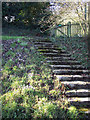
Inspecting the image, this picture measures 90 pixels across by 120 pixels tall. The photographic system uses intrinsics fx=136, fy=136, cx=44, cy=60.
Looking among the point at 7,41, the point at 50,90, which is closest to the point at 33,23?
the point at 7,41

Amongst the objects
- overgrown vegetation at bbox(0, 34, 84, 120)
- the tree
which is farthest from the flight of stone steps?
the tree

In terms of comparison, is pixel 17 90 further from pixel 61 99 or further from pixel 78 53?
pixel 78 53

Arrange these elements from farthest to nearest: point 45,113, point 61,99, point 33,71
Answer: point 33,71
point 61,99
point 45,113

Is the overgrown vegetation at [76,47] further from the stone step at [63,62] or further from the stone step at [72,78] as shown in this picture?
the stone step at [72,78]

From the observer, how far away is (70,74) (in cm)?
456

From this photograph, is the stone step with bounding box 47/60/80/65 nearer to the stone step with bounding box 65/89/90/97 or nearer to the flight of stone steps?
the flight of stone steps

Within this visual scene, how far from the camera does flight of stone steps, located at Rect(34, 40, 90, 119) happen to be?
3.48 m

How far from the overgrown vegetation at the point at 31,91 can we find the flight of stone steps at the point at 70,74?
0.75 ft

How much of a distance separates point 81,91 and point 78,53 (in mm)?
2622

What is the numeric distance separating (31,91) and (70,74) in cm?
153

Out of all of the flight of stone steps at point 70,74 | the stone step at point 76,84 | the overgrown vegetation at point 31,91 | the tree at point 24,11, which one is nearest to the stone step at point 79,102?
the flight of stone steps at point 70,74

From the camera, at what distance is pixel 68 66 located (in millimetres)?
5141

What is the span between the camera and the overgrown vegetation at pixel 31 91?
3.07 meters

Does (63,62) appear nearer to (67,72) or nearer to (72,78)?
(67,72)
